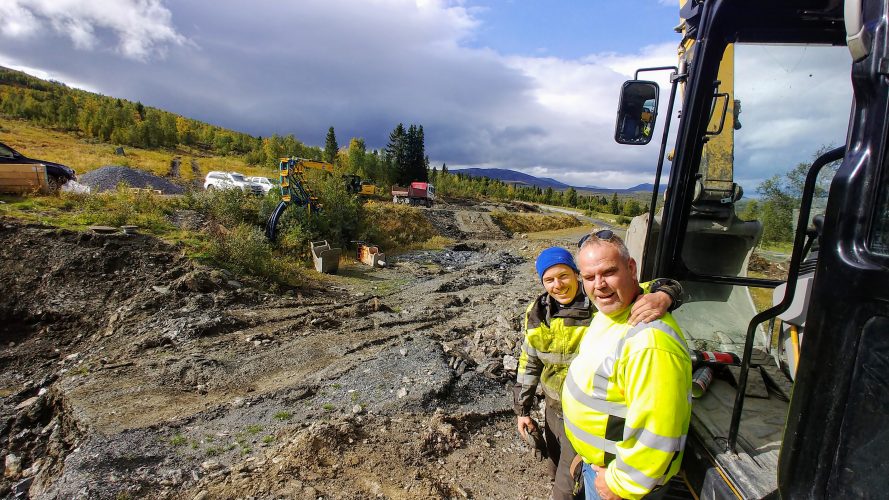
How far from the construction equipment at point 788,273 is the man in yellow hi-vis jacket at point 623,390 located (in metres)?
0.25

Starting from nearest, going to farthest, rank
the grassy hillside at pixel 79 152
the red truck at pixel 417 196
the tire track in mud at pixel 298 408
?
the tire track in mud at pixel 298 408 → the grassy hillside at pixel 79 152 → the red truck at pixel 417 196

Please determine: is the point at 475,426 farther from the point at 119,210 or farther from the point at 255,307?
the point at 119,210

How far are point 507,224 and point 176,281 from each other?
2453 cm

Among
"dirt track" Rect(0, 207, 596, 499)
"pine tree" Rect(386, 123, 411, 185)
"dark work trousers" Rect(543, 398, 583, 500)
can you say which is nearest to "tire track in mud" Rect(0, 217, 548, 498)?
"dirt track" Rect(0, 207, 596, 499)

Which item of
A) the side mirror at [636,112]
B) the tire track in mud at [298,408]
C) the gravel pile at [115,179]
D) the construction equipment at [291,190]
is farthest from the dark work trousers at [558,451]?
the gravel pile at [115,179]

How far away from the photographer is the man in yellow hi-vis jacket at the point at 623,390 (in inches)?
57.9

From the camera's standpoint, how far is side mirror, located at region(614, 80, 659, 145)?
2.61 meters

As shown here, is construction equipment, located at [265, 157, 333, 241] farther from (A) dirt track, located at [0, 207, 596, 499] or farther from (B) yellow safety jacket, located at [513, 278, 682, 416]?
(B) yellow safety jacket, located at [513, 278, 682, 416]

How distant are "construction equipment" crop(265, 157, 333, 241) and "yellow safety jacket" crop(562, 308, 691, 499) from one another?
39.5ft

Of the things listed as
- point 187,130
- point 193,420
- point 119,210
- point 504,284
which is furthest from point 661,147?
point 187,130

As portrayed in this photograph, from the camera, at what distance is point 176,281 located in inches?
327

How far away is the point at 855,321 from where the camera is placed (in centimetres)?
100

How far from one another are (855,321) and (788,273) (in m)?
0.67

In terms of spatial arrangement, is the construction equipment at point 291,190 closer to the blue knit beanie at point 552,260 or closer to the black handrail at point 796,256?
the blue knit beanie at point 552,260
